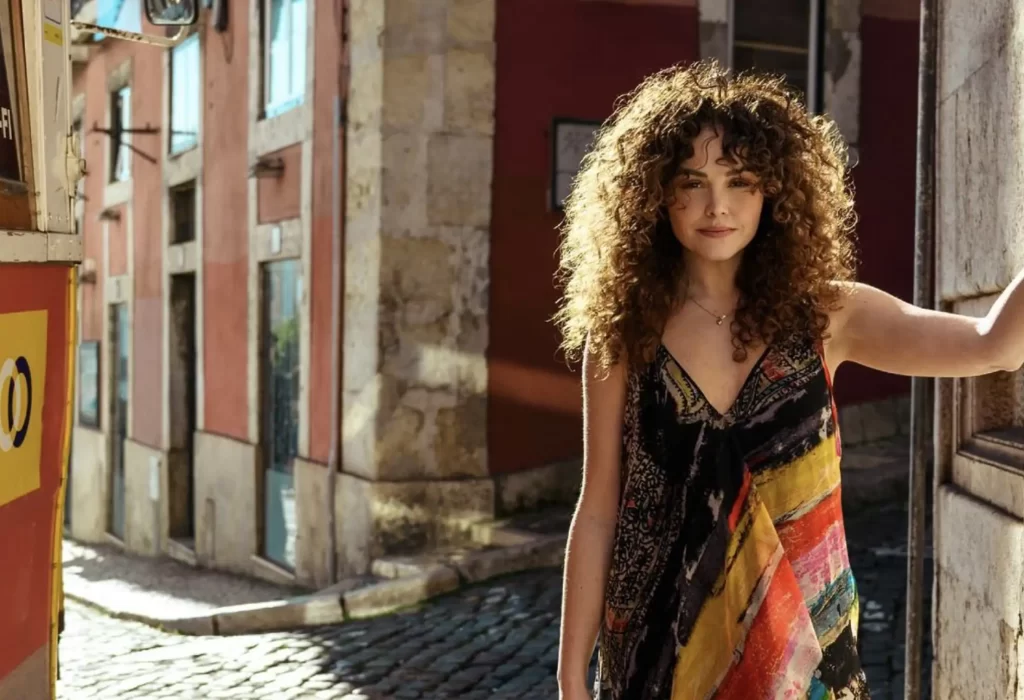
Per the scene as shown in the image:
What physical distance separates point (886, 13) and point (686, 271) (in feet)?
29.7

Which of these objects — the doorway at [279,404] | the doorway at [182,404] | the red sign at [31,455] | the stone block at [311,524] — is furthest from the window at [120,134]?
the red sign at [31,455]

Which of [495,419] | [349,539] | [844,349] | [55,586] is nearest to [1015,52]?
[844,349]

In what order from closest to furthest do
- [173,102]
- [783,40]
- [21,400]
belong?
[21,400] → [783,40] → [173,102]

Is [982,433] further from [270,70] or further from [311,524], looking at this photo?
[270,70]

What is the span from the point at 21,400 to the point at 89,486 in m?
15.4

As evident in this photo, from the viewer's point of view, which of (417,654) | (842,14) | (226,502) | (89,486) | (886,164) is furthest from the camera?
(89,486)

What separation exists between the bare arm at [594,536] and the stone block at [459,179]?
22.2 feet

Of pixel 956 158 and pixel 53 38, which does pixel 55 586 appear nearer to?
pixel 53 38

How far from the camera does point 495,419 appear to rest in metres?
9.08

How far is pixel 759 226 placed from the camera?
88.0 inches

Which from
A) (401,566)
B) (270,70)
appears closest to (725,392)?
(401,566)

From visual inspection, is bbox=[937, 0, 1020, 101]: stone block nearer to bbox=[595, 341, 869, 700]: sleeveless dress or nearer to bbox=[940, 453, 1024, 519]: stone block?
bbox=[940, 453, 1024, 519]: stone block

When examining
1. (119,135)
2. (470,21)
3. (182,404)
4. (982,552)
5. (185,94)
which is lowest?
(182,404)

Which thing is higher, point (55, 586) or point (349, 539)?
point (55, 586)
